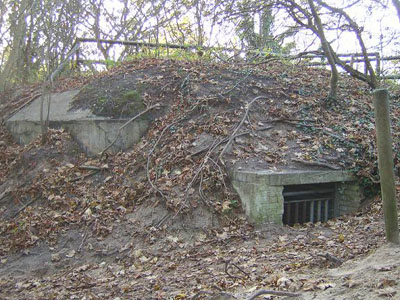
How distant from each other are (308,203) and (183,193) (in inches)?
92.8

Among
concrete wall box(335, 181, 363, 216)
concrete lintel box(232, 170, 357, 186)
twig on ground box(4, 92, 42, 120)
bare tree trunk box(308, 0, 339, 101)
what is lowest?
concrete wall box(335, 181, 363, 216)

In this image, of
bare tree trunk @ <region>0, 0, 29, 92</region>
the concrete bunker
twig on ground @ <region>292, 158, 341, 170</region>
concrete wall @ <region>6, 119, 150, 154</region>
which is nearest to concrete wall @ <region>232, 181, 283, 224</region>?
the concrete bunker

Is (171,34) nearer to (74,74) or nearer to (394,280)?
(74,74)

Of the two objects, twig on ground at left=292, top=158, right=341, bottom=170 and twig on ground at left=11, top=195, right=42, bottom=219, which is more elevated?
twig on ground at left=292, top=158, right=341, bottom=170

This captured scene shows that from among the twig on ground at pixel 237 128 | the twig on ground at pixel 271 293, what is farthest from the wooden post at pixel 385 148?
the twig on ground at pixel 237 128

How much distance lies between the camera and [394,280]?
12.2 feet

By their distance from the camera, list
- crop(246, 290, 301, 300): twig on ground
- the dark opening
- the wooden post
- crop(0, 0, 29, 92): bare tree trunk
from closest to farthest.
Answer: crop(246, 290, 301, 300): twig on ground < the wooden post < the dark opening < crop(0, 0, 29, 92): bare tree trunk

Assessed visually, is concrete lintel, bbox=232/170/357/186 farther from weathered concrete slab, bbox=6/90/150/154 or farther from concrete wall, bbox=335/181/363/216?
weathered concrete slab, bbox=6/90/150/154

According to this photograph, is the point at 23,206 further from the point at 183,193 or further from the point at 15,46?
the point at 15,46

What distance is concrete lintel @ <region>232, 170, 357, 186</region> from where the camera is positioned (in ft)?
23.3

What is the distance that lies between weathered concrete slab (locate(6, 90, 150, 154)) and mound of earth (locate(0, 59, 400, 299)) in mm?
242

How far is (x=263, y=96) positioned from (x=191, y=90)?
5.41 feet

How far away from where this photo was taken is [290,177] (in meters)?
7.25

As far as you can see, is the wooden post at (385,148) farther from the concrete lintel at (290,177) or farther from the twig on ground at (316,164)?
the twig on ground at (316,164)
